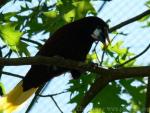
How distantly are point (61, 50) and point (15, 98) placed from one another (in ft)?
1.13

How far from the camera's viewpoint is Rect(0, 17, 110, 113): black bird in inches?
85.7

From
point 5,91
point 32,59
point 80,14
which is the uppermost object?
point 32,59

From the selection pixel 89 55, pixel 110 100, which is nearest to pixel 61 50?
pixel 89 55

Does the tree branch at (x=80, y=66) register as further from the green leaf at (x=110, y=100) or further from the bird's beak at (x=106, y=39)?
the bird's beak at (x=106, y=39)

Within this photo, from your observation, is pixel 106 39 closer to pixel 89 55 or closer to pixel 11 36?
pixel 89 55

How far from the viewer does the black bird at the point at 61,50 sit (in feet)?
7.14

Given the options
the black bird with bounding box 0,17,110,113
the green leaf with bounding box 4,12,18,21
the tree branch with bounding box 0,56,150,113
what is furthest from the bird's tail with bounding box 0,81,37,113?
the tree branch with bounding box 0,56,150,113

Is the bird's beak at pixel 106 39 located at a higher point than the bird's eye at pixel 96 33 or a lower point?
higher

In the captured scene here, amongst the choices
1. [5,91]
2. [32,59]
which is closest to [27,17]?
[5,91]

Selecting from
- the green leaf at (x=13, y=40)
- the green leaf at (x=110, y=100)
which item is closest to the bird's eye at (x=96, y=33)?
the green leaf at (x=110, y=100)

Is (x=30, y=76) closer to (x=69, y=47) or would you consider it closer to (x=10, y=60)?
(x=69, y=47)

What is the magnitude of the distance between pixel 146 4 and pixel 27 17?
27.0 inches

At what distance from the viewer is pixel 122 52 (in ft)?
7.09

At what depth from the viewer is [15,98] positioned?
218 cm
